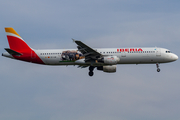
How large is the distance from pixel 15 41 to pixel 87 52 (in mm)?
15111

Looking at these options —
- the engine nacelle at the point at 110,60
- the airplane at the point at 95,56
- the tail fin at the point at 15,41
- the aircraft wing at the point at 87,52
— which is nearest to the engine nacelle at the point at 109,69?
the airplane at the point at 95,56

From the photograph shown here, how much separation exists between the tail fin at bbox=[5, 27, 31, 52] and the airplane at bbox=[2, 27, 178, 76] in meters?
0.30

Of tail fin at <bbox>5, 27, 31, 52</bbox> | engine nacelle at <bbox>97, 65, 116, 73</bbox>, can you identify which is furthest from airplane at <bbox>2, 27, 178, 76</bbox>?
tail fin at <bbox>5, 27, 31, 52</bbox>

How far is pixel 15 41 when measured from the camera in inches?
2154

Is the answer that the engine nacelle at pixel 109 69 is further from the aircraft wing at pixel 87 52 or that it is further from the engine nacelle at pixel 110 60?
the aircraft wing at pixel 87 52

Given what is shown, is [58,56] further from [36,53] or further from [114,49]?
[114,49]

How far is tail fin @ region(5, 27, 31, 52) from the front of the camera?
54.3 metres

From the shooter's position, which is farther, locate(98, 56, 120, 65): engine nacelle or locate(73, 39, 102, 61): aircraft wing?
locate(98, 56, 120, 65): engine nacelle

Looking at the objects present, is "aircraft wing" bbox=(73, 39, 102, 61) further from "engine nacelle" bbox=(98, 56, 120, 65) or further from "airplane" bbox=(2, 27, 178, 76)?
"engine nacelle" bbox=(98, 56, 120, 65)

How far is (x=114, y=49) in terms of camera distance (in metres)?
51.5

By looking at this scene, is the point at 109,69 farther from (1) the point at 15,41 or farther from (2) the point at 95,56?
(1) the point at 15,41

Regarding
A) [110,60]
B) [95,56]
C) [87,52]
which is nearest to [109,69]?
[110,60]

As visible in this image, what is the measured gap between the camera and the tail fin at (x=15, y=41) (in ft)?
178

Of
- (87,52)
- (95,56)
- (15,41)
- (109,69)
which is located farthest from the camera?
(15,41)
